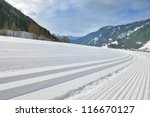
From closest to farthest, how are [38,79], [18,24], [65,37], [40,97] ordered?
[40,97] < [38,79] < [65,37] < [18,24]

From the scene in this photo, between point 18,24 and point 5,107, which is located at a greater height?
point 18,24

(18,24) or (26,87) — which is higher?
(18,24)

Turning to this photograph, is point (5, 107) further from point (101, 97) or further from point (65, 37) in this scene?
point (65, 37)

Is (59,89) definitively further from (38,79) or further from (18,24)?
(18,24)

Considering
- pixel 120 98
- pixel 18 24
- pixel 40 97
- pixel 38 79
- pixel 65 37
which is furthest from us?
pixel 18 24

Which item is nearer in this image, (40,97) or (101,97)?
(40,97)

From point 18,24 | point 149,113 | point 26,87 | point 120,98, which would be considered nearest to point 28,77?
point 26,87

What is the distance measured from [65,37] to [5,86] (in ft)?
270

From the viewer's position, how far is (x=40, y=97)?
8.89m

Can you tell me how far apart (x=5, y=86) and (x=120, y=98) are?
3.96 m

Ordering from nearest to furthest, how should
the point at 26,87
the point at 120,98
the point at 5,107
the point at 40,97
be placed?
the point at 5,107, the point at 40,97, the point at 120,98, the point at 26,87

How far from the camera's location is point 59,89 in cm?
1052

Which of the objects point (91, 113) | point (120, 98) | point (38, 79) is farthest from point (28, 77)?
point (91, 113)

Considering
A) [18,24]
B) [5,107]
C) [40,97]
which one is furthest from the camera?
[18,24]
